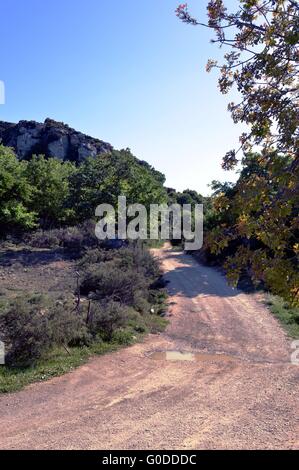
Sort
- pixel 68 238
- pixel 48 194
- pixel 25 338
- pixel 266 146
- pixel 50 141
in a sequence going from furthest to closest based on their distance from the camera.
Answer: pixel 50 141 → pixel 48 194 → pixel 68 238 → pixel 25 338 → pixel 266 146

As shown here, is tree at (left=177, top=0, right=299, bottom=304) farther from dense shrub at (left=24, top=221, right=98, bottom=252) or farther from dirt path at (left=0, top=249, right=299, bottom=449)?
dense shrub at (left=24, top=221, right=98, bottom=252)

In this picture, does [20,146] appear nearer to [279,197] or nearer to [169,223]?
[169,223]

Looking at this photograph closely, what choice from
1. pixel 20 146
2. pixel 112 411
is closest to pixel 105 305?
pixel 112 411

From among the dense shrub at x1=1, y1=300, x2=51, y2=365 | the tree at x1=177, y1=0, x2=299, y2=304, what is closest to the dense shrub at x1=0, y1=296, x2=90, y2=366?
the dense shrub at x1=1, y1=300, x2=51, y2=365

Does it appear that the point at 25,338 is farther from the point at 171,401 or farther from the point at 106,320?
the point at 171,401

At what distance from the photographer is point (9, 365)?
8812mm

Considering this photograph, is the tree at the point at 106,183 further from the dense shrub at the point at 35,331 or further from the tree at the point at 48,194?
the dense shrub at the point at 35,331

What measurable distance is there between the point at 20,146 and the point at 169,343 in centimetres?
6668

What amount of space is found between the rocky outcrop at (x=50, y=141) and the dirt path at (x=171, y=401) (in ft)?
197

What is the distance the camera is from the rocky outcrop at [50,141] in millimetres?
69125

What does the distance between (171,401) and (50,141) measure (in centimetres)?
6757

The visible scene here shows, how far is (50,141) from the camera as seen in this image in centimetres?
6956

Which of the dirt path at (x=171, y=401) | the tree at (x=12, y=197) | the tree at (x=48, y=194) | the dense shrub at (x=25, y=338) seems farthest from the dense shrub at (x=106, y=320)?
the tree at (x=48, y=194)

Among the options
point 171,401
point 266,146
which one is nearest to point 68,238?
point 171,401
